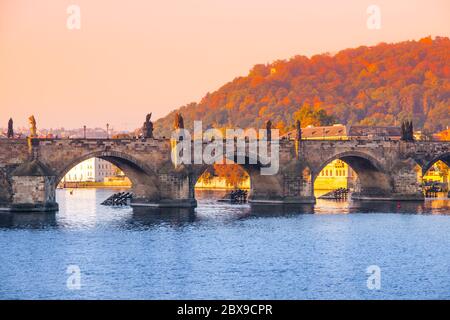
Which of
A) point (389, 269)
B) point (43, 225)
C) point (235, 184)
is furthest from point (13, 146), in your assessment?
point (235, 184)

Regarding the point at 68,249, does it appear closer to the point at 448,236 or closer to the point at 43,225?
the point at 43,225

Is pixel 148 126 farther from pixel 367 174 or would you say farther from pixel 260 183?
pixel 367 174

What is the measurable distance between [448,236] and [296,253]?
1575 centimetres

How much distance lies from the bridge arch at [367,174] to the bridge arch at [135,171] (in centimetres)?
1988

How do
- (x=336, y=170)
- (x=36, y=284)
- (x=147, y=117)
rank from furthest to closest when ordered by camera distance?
(x=336, y=170) < (x=147, y=117) < (x=36, y=284)

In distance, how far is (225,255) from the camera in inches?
2368

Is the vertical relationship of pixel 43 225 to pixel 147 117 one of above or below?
below

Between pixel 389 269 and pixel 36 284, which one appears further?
pixel 389 269

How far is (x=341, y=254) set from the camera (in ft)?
199

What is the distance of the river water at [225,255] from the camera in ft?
156

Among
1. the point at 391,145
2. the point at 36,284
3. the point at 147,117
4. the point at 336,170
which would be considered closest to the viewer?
the point at 36,284
